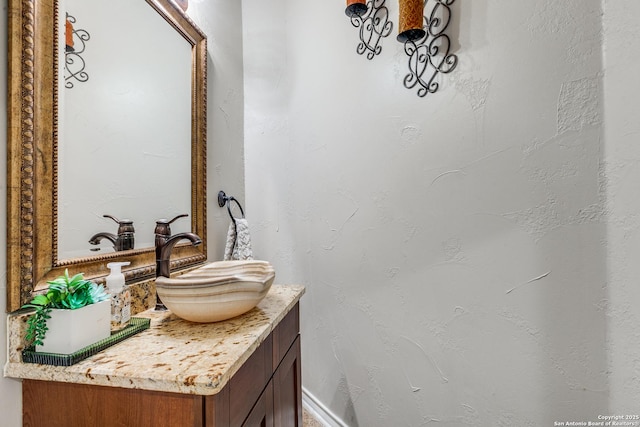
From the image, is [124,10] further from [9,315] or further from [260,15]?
[260,15]

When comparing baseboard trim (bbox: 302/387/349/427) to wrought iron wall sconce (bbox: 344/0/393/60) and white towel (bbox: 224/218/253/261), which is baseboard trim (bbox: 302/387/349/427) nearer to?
white towel (bbox: 224/218/253/261)

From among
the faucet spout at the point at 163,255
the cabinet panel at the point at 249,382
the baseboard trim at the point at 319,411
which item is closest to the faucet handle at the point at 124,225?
the faucet spout at the point at 163,255

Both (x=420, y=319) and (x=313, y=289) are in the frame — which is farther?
(x=313, y=289)

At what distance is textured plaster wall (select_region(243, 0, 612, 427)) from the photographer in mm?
782

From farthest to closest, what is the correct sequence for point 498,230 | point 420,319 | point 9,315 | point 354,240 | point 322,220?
1. point 322,220
2. point 354,240
3. point 420,319
4. point 498,230
5. point 9,315

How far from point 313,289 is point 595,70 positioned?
4.45 ft

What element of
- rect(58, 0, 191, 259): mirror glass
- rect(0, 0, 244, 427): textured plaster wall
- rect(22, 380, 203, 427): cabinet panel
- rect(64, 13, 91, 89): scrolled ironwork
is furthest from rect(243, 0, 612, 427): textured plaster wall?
rect(64, 13, 91, 89): scrolled ironwork

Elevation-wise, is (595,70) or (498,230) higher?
(595,70)

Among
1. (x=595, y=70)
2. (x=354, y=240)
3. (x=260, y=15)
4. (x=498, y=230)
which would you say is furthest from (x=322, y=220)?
(x=260, y=15)

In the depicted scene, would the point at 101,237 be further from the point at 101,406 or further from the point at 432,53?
the point at 432,53

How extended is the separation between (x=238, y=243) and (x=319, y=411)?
96 cm

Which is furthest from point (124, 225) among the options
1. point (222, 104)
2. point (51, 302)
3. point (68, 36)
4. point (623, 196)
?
point (623, 196)

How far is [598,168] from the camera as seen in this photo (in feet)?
2.47

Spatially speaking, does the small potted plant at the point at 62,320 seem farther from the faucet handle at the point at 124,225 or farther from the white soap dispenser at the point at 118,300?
the faucet handle at the point at 124,225
